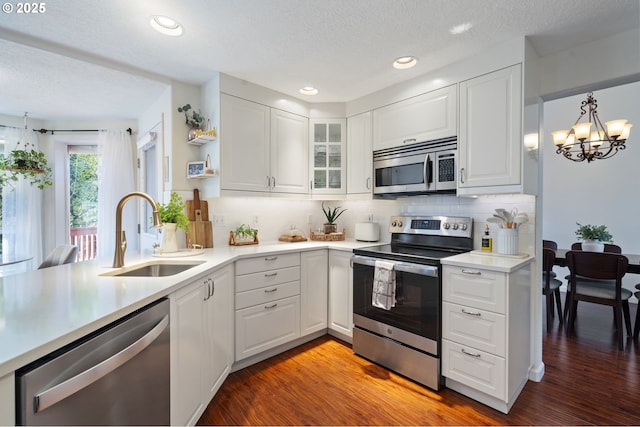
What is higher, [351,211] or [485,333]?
[351,211]

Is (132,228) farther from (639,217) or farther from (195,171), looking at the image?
(639,217)

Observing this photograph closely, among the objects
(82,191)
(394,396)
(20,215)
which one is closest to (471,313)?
(394,396)

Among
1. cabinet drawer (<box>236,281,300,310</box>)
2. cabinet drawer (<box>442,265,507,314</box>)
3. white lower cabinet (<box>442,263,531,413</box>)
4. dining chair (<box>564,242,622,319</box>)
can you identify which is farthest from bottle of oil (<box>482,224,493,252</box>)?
cabinet drawer (<box>236,281,300,310</box>)

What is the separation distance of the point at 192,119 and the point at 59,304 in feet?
6.65

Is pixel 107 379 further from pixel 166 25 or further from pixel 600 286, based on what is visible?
pixel 600 286

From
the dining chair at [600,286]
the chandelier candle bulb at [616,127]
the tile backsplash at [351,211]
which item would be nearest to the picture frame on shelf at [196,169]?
the tile backsplash at [351,211]

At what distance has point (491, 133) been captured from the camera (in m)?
2.19

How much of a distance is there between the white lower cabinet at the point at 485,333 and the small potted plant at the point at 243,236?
1.77m

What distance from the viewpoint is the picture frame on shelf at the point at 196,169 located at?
2633mm

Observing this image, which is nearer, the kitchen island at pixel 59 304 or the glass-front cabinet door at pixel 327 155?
the kitchen island at pixel 59 304

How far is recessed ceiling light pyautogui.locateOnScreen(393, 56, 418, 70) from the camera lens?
2340 mm

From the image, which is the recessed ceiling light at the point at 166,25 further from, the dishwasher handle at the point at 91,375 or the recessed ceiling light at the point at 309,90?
the dishwasher handle at the point at 91,375

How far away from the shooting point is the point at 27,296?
125 centimetres

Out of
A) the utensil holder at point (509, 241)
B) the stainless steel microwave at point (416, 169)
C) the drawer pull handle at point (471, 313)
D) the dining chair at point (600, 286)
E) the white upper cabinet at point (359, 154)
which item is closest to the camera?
the drawer pull handle at point (471, 313)
